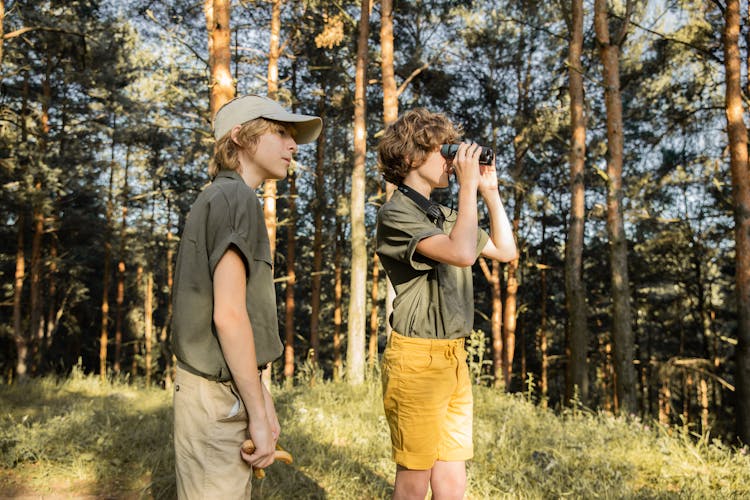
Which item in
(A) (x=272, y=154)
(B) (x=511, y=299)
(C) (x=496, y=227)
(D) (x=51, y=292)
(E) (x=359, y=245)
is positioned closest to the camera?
(A) (x=272, y=154)

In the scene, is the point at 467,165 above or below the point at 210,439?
above

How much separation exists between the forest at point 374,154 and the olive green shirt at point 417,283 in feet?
22.2

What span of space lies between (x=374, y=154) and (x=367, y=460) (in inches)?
591

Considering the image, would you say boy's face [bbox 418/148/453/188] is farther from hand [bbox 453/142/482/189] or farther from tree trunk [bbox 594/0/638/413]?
tree trunk [bbox 594/0/638/413]

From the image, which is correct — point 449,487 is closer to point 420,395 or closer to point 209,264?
point 420,395

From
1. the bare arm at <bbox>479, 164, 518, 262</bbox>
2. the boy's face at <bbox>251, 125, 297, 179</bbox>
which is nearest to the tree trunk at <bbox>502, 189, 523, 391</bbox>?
the bare arm at <bbox>479, 164, 518, 262</bbox>

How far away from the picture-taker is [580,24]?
11141 millimetres

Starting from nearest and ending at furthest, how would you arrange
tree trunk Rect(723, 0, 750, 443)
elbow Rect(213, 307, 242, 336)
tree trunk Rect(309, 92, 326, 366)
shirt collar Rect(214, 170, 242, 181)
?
elbow Rect(213, 307, 242, 336), shirt collar Rect(214, 170, 242, 181), tree trunk Rect(723, 0, 750, 443), tree trunk Rect(309, 92, 326, 366)

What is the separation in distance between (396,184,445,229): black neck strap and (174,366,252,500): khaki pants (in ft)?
3.79

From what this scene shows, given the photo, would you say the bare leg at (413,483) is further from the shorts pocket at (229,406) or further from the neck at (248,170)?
the neck at (248,170)

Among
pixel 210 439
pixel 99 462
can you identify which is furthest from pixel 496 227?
pixel 99 462

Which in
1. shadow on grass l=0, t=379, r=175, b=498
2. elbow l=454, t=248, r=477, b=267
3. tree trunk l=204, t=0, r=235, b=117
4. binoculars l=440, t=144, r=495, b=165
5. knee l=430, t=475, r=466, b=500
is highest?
tree trunk l=204, t=0, r=235, b=117

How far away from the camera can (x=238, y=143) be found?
1.93 metres

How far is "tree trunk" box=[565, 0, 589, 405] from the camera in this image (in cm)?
1123
